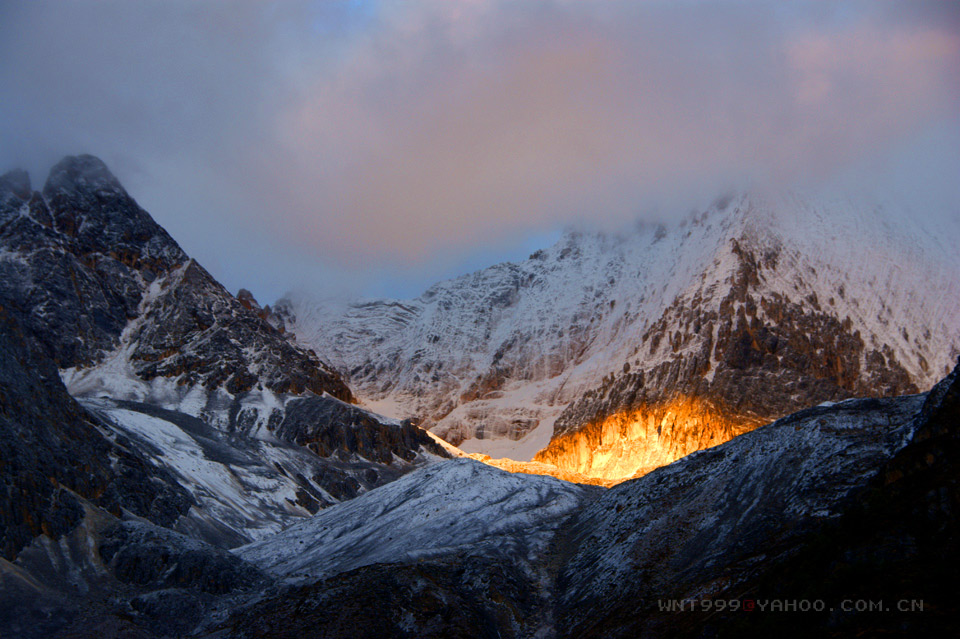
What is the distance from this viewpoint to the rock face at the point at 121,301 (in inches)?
6398

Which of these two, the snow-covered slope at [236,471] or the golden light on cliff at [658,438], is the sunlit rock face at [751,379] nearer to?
the golden light on cliff at [658,438]

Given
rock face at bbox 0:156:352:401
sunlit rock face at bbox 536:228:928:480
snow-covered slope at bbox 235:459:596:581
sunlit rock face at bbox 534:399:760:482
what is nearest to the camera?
snow-covered slope at bbox 235:459:596:581

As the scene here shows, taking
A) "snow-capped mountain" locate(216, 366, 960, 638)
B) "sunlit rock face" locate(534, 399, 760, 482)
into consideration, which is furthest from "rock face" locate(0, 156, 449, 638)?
"sunlit rock face" locate(534, 399, 760, 482)

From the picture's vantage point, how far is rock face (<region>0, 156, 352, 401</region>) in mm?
162500

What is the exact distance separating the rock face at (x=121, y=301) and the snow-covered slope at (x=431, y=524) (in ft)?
316

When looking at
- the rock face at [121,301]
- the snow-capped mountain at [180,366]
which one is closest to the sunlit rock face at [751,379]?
the snow-capped mountain at [180,366]

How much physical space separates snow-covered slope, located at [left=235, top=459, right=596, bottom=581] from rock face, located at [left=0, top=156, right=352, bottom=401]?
316 ft

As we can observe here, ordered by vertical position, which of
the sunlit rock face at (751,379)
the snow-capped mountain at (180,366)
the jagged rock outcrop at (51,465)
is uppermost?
the sunlit rock face at (751,379)

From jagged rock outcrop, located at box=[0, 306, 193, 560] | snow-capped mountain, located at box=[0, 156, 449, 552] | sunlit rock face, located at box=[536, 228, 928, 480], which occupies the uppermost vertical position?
sunlit rock face, located at box=[536, 228, 928, 480]

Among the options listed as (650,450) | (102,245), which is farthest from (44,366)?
(650,450)

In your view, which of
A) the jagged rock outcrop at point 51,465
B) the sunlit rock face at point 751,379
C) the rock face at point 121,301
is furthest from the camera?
the sunlit rock face at point 751,379

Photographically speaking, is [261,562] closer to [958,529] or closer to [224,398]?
[958,529]

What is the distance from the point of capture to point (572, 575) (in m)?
50.8

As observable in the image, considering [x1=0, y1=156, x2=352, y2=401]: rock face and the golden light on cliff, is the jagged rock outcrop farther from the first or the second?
the golden light on cliff
